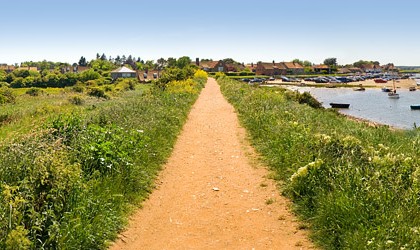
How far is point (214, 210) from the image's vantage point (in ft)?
23.1

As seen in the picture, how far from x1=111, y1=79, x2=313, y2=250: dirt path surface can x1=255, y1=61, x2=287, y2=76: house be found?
140 meters

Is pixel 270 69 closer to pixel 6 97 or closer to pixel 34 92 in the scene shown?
pixel 34 92

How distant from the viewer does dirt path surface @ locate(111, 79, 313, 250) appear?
576 centimetres

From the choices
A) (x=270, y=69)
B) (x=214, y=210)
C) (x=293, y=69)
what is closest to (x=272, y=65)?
(x=270, y=69)

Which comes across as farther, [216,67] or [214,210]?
[216,67]

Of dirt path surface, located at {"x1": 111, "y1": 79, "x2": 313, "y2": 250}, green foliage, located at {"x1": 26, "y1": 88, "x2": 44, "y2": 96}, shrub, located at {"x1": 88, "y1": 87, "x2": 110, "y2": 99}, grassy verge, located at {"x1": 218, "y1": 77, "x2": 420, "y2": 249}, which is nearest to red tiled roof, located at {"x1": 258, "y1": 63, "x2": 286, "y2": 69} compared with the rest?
green foliage, located at {"x1": 26, "y1": 88, "x2": 44, "y2": 96}

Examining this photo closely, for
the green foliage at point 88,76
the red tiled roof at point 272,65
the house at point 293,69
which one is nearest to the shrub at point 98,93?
the green foliage at point 88,76

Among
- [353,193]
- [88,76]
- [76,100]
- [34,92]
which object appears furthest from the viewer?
[88,76]

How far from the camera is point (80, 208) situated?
5.32 meters

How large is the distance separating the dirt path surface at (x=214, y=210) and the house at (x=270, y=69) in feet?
460

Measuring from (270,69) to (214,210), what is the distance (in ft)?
477

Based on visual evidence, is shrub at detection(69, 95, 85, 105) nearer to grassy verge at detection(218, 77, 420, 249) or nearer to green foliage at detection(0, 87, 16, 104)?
green foliage at detection(0, 87, 16, 104)

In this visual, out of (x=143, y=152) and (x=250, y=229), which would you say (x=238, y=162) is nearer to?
(x=143, y=152)

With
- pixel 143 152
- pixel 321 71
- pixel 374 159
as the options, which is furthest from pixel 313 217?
pixel 321 71
